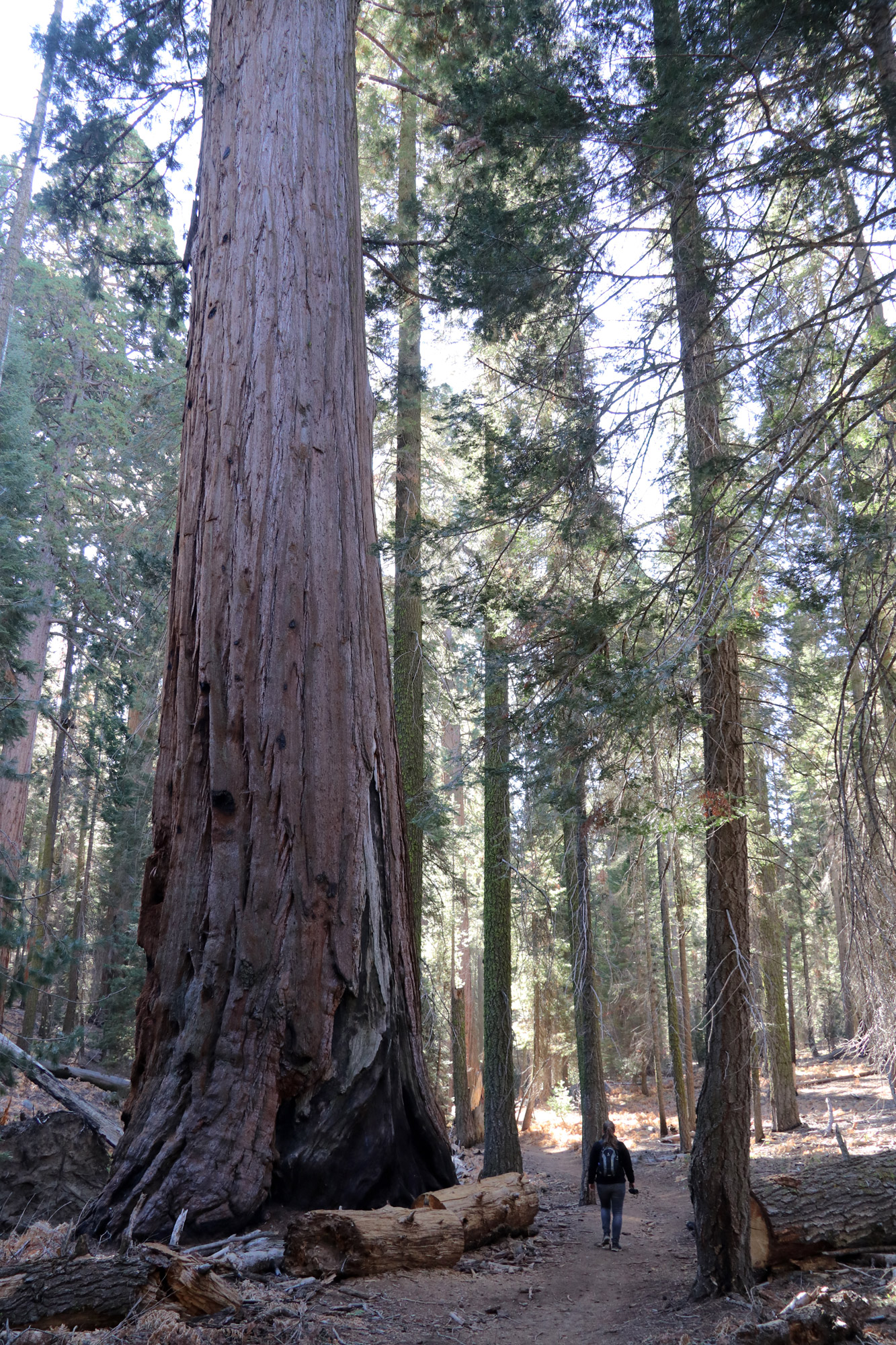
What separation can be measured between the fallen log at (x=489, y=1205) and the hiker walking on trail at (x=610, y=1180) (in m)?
1.99

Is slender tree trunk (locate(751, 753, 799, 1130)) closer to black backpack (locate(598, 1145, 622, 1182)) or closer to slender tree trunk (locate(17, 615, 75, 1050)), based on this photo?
black backpack (locate(598, 1145, 622, 1182))

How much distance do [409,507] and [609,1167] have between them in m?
8.38

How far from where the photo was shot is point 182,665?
5664 mm

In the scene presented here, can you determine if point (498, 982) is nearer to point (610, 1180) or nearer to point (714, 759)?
point (610, 1180)

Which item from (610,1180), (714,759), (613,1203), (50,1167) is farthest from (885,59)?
(50,1167)

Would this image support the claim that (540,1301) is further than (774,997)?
No

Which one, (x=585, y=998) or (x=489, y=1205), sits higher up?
(x=585, y=998)

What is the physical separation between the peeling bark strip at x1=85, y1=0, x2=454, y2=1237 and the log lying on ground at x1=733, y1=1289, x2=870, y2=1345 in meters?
2.18

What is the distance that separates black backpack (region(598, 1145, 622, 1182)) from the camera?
8.55 metres

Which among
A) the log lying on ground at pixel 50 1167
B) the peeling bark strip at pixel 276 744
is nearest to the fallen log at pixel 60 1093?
the log lying on ground at pixel 50 1167

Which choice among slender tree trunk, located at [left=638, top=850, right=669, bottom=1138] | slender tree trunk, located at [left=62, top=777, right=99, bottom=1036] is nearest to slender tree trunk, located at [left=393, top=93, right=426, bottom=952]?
slender tree trunk, located at [left=62, top=777, right=99, bottom=1036]

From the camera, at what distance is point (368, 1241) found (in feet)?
14.7

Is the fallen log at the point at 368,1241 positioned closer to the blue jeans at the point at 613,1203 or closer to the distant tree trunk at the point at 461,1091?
the blue jeans at the point at 613,1203

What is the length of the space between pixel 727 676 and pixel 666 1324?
441cm
